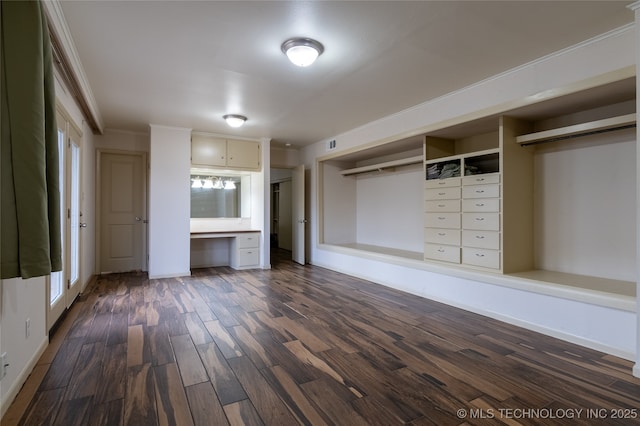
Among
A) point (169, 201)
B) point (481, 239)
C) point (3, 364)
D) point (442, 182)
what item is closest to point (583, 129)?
point (481, 239)

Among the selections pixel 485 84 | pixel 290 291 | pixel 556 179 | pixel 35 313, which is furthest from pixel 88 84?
pixel 556 179

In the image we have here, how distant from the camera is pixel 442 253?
3906 millimetres

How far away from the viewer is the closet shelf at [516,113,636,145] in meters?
2.53

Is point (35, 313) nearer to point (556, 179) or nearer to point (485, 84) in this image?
point (485, 84)

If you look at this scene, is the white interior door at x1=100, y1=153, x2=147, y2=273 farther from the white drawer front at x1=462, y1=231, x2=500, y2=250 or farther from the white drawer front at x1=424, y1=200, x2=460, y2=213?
the white drawer front at x1=462, y1=231, x2=500, y2=250

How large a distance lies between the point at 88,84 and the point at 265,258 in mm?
3670

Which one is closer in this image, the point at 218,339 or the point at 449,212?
the point at 218,339

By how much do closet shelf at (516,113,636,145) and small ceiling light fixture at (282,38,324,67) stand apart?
2.19 m

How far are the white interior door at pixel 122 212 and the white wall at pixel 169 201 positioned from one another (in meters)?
0.82

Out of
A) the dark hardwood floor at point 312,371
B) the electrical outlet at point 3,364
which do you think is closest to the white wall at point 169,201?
the dark hardwood floor at point 312,371

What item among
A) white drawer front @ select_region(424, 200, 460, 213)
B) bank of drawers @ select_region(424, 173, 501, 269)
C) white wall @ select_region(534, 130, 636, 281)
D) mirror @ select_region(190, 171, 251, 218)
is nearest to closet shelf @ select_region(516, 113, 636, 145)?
white wall @ select_region(534, 130, 636, 281)

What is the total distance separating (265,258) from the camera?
6.01 metres

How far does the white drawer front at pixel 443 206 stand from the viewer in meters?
3.74

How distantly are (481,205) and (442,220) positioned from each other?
547mm
